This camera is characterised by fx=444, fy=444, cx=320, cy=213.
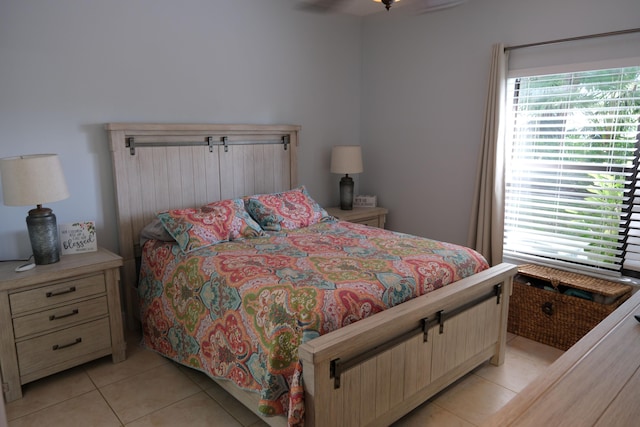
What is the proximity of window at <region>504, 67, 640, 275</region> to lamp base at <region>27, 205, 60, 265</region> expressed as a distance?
3.16 m

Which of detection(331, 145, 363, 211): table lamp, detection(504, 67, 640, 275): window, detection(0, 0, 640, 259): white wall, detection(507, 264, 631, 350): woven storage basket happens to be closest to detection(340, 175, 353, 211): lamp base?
detection(331, 145, 363, 211): table lamp

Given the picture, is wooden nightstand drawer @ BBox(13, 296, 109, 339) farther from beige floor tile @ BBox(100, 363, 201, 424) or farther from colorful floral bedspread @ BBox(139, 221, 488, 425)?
beige floor tile @ BBox(100, 363, 201, 424)

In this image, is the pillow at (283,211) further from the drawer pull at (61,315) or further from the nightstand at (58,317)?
the drawer pull at (61,315)

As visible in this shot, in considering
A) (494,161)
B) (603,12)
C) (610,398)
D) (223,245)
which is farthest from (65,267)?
(603,12)

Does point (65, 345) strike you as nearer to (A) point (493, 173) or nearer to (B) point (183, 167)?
(B) point (183, 167)

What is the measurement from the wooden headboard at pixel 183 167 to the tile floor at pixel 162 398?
24.2 inches

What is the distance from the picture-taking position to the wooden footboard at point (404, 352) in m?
1.76

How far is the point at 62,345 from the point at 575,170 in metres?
3.48

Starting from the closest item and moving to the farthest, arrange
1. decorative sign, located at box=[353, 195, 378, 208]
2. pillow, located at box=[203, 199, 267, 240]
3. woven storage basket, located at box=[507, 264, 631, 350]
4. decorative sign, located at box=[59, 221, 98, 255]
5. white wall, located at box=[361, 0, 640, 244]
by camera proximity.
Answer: decorative sign, located at box=[59, 221, 98, 255]
woven storage basket, located at box=[507, 264, 631, 350]
pillow, located at box=[203, 199, 267, 240]
white wall, located at box=[361, 0, 640, 244]
decorative sign, located at box=[353, 195, 378, 208]

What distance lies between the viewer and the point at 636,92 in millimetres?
2816

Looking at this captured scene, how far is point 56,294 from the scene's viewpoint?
246 cm

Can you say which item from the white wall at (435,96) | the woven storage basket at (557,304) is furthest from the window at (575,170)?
the white wall at (435,96)

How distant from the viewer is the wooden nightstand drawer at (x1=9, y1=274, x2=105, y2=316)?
235 cm

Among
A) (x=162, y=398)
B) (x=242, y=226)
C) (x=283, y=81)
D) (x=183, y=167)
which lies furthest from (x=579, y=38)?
(x=162, y=398)
